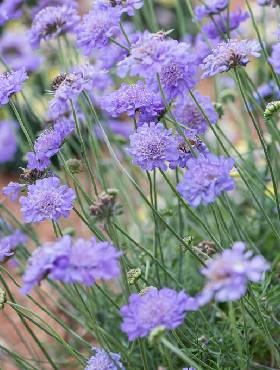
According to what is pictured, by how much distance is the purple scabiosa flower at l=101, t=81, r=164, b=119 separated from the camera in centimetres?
163

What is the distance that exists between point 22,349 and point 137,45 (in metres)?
1.71

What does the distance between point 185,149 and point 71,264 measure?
0.54 m

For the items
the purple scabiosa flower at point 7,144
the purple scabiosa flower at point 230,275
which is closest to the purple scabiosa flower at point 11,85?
the purple scabiosa flower at point 230,275

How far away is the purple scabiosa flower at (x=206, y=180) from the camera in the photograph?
1.36m

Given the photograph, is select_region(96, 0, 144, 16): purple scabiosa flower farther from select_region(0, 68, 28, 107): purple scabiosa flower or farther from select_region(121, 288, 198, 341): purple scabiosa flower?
select_region(121, 288, 198, 341): purple scabiosa flower

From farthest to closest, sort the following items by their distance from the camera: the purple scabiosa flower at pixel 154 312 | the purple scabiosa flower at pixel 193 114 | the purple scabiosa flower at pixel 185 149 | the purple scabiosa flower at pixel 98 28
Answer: the purple scabiosa flower at pixel 193 114 → the purple scabiosa flower at pixel 98 28 → the purple scabiosa flower at pixel 185 149 → the purple scabiosa flower at pixel 154 312

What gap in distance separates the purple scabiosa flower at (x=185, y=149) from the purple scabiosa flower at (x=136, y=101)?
0.30ft

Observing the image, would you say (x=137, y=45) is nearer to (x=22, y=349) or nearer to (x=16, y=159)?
(x=22, y=349)

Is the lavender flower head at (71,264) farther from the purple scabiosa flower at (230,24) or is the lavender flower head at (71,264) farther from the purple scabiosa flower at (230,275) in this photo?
the purple scabiosa flower at (230,24)

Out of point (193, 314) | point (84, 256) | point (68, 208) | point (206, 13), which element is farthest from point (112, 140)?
point (84, 256)

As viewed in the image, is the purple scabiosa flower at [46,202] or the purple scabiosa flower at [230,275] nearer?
the purple scabiosa flower at [230,275]

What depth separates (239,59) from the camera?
5.08ft

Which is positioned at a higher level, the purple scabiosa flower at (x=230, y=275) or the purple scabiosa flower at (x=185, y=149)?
the purple scabiosa flower at (x=185, y=149)

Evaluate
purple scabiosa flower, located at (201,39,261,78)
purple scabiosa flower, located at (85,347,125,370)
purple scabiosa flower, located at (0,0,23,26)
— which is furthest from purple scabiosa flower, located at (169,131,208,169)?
purple scabiosa flower, located at (0,0,23,26)
